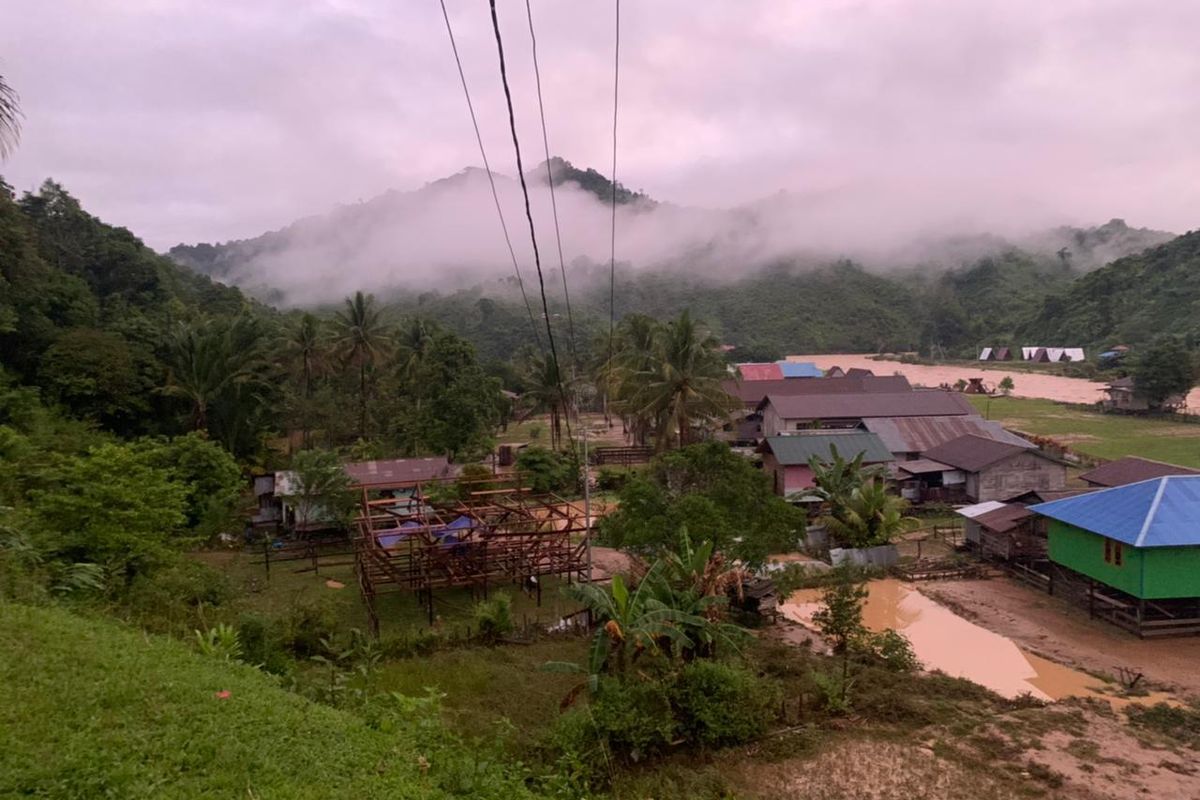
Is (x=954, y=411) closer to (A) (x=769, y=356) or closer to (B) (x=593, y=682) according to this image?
(B) (x=593, y=682)

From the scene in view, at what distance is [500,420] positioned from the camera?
159 feet

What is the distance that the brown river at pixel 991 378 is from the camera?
60.6 m

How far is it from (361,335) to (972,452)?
28978 mm

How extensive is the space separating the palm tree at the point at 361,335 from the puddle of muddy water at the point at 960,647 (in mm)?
25372

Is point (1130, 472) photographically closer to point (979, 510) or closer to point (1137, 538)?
point (979, 510)

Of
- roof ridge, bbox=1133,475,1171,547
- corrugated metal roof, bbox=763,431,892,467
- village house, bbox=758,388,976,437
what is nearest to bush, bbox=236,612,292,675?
roof ridge, bbox=1133,475,1171,547

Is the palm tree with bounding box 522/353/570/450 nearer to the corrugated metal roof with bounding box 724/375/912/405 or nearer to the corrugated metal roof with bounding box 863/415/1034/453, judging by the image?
the corrugated metal roof with bounding box 724/375/912/405

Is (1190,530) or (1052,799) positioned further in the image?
(1190,530)

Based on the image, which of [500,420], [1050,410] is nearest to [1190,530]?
[500,420]

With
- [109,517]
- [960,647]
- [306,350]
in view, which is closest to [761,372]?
[306,350]

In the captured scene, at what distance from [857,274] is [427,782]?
125241mm

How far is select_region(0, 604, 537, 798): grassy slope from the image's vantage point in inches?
216

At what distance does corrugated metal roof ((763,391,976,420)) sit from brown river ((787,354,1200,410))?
89.6ft

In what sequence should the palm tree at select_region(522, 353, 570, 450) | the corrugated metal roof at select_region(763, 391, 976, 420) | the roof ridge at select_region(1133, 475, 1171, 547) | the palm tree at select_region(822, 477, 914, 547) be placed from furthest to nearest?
the palm tree at select_region(522, 353, 570, 450) → the corrugated metal roof at select_region(763, 391, 976, 420) → the palm tree at select_region(822, 477, 914, 547) → the roof ridge at select_region(1133, 475, 1171, 547)
